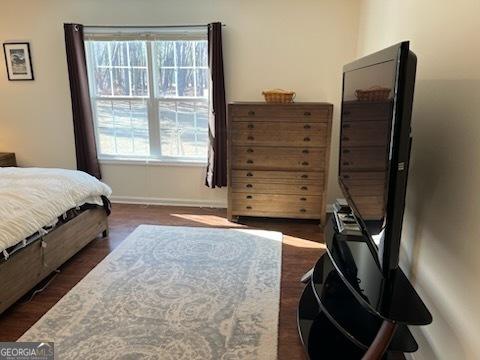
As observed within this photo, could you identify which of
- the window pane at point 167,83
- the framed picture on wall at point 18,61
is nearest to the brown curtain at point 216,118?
the window pane at point 167,83

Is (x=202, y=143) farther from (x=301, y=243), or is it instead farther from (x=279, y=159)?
(x=301, y=243)

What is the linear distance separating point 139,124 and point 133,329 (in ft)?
9.11

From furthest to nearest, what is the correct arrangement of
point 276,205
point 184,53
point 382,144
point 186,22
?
point 184,53 < point 186,22 < point 276,205 < point 382,144

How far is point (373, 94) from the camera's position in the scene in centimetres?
167

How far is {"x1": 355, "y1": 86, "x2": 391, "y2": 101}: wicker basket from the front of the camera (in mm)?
1479

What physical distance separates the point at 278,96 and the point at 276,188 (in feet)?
3.12

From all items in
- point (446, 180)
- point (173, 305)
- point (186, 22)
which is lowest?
point (173, 305)

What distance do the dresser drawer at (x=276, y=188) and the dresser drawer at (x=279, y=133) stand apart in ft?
1.41

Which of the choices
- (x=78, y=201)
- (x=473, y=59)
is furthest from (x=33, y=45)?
(x=473, y=59)

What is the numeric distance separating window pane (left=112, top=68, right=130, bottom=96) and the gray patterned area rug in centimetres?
193

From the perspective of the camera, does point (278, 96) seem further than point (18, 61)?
No

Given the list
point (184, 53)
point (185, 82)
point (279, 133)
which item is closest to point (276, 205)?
point (279, 133)

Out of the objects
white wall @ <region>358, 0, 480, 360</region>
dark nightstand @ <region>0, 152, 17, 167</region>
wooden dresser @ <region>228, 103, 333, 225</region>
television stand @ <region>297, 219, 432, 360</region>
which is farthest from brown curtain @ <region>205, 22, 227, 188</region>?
dark nightstand @ <region>0, 152, 17, 167</region>

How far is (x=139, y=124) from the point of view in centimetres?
433
